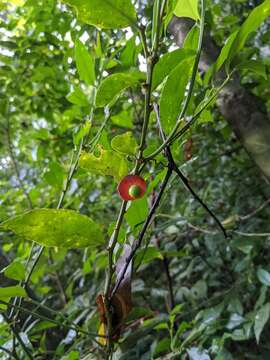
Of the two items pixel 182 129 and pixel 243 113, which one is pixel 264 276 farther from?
pixel 182 129

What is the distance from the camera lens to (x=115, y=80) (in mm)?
333

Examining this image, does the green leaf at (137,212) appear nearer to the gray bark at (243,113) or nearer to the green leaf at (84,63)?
the green leaf at (84,63)

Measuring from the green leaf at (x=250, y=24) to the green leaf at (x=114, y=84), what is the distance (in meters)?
0.07

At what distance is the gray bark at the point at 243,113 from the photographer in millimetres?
676

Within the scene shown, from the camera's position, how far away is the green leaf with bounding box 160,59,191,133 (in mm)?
323

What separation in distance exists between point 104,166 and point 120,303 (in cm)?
14

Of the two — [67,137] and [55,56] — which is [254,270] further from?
[55,56]

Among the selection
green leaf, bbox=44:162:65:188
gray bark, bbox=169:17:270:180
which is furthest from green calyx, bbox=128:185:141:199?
gray bark, bbox=169:17:270:180

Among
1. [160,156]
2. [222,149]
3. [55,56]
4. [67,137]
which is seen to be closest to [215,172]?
[222,149]

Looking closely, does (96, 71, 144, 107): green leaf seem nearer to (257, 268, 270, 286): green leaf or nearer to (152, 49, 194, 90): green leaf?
(152, 49, 194, 90): green leaf

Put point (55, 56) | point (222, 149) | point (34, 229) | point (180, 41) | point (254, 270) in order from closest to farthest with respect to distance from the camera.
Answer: point (34, 229) < point (180, 41) < point (254, 270) < point (55, 56) < point (222, 149)

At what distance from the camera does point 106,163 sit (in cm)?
34

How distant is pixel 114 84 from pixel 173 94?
1.8 inches

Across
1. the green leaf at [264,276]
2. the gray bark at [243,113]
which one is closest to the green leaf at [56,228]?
the gray bark at [243,113]
